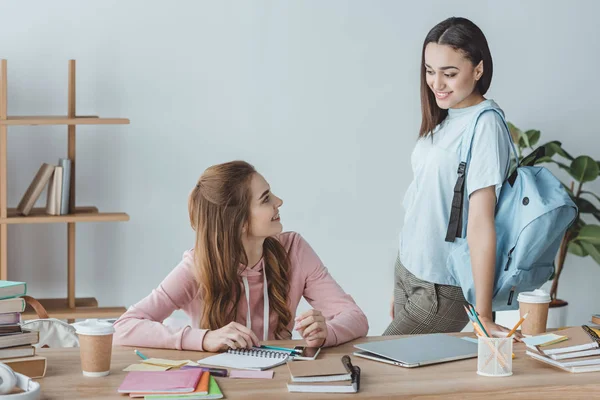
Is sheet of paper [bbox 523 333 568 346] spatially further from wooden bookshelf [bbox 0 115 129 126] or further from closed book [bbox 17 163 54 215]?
closed book [bbox 17 163 54 215]

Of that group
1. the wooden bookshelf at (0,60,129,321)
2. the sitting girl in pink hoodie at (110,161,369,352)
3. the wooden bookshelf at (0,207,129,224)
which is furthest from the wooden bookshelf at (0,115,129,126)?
the sitting girl in pink hoodie at (110,161,369,352)

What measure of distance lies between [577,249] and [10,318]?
2.84 meters

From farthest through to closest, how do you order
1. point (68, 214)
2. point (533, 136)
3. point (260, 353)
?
point (533, 136) < point (68, 214) < point (260, 353)

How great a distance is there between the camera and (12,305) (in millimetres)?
1677

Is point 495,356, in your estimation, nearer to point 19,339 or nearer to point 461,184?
point 461,184

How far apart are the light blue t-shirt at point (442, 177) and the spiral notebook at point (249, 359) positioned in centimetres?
64

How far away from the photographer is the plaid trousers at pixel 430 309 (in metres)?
2.31

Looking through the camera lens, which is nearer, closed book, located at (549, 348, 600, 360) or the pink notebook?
the pink notebook

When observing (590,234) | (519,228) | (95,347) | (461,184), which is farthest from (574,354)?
(590,234)

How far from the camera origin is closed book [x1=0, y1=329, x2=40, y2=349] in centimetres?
165

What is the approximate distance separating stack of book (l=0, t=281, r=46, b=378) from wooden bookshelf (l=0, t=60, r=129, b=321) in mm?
1714

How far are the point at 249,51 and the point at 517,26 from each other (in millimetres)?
1324

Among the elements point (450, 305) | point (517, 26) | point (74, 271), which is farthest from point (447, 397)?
point (517, 26)

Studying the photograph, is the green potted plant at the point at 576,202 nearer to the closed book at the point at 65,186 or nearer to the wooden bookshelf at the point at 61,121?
the wooden bookshelf at the point at 61,121
